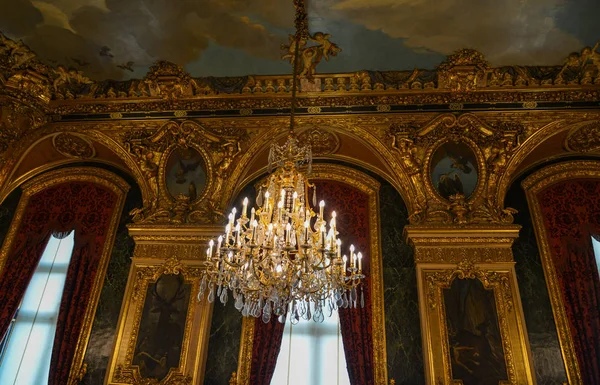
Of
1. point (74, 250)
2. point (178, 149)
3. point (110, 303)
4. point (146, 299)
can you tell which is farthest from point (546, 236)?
point (74, 250)

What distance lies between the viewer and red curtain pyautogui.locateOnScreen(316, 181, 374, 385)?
603cm

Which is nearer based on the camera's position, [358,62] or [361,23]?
[361,23]

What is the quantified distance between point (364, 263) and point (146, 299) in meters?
2.98

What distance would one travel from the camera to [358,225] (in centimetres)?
719

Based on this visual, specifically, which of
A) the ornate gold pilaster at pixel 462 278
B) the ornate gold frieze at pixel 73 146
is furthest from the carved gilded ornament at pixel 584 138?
the ornate gold frieze at pixel 73 146

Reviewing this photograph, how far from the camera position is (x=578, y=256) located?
6551 mm

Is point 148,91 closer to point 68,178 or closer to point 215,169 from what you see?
point 215,169

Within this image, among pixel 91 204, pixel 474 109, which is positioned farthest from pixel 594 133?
pixel 91 204

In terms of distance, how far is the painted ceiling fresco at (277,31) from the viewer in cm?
602

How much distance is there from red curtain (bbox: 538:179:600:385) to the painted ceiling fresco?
1937mm

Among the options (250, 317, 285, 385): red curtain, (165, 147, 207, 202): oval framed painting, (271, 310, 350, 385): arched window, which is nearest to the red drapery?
(165, 147, 207, 202): oval framed painting

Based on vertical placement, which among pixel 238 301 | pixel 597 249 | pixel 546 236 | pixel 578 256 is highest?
pixel 546 236

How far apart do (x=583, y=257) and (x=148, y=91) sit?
6.51 m

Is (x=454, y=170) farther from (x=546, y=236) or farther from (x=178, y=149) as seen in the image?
(x=178, y=149)
